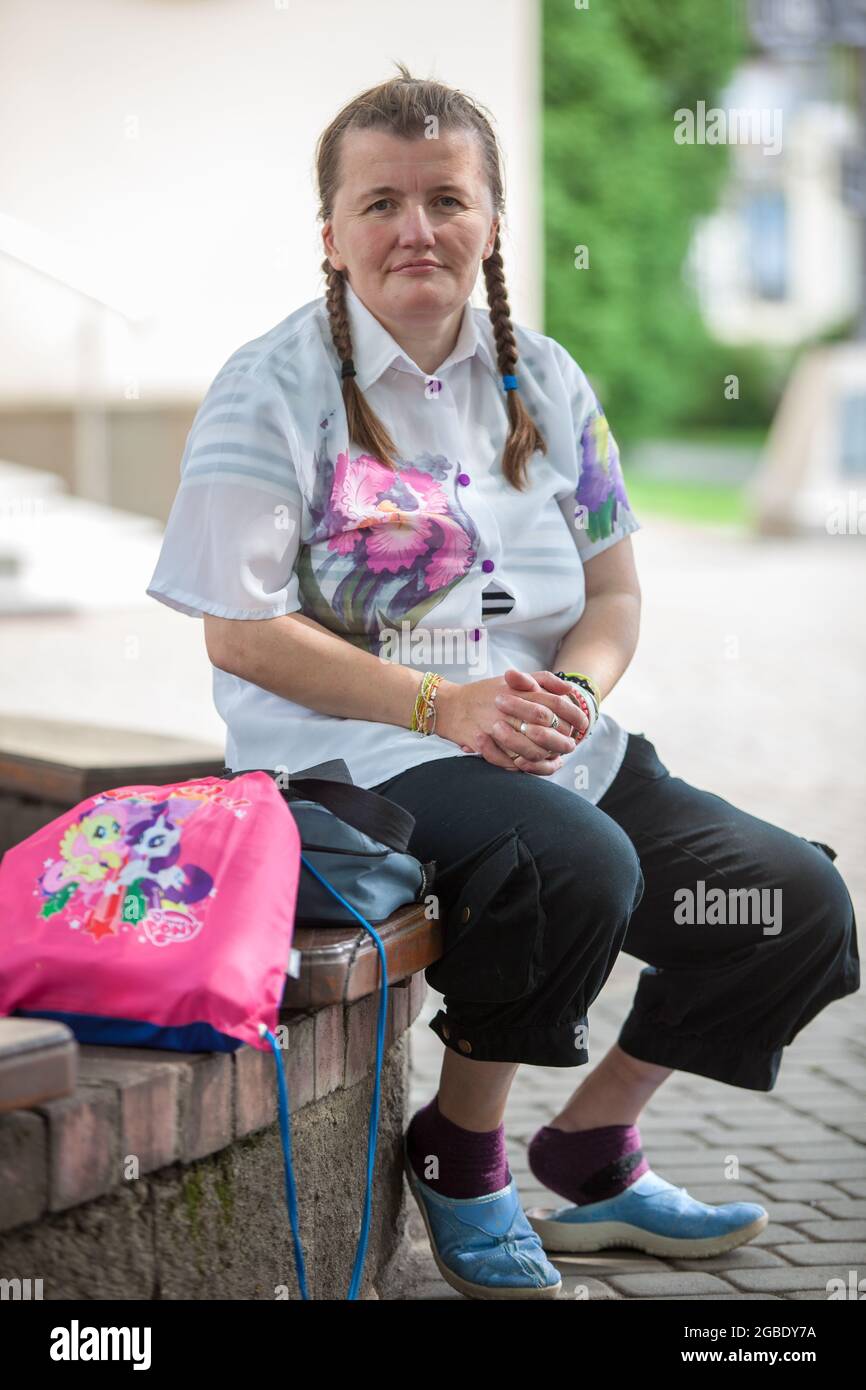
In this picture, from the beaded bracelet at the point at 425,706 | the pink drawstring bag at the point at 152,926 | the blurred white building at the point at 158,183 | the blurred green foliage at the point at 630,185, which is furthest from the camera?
the blurred green foliage at the point at 630,185

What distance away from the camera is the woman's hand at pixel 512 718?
269 cm

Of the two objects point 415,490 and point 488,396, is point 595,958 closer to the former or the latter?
point 415,490

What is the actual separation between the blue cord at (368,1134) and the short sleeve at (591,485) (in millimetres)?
913

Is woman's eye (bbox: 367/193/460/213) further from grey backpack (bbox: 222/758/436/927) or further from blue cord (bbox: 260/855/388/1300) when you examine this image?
blue cord (bbox: 260/855/388/1300)

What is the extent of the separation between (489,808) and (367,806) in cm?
18

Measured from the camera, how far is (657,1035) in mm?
3064

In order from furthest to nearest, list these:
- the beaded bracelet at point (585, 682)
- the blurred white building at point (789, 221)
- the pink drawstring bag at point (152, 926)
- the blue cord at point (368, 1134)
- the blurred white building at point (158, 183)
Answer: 1. the blurred white building at point (789, 221)
2. the blurred white building at point (158, 183)
3. the beaded bracelet at point (585, 682)
4. the blue cord at point (368, 1134)
5. the pink drawstring bag at point (152, 926)

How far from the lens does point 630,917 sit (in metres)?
2.72

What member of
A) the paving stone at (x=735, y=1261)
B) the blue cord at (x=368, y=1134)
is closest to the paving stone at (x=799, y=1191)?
the paving stone at (x=735, y=1261)

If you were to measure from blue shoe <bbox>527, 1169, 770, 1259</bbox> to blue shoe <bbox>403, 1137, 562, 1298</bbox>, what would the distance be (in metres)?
0.33

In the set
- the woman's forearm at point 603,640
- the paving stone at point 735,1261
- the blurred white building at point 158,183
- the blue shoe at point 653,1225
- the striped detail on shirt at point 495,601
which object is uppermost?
the blurred white building at point 158,183

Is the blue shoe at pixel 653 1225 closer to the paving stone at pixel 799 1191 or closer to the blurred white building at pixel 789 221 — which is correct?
the paving stone at pixel 799 1191

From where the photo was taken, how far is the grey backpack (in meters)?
2.47

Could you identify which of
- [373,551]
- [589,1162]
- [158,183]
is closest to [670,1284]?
[589,1162]
